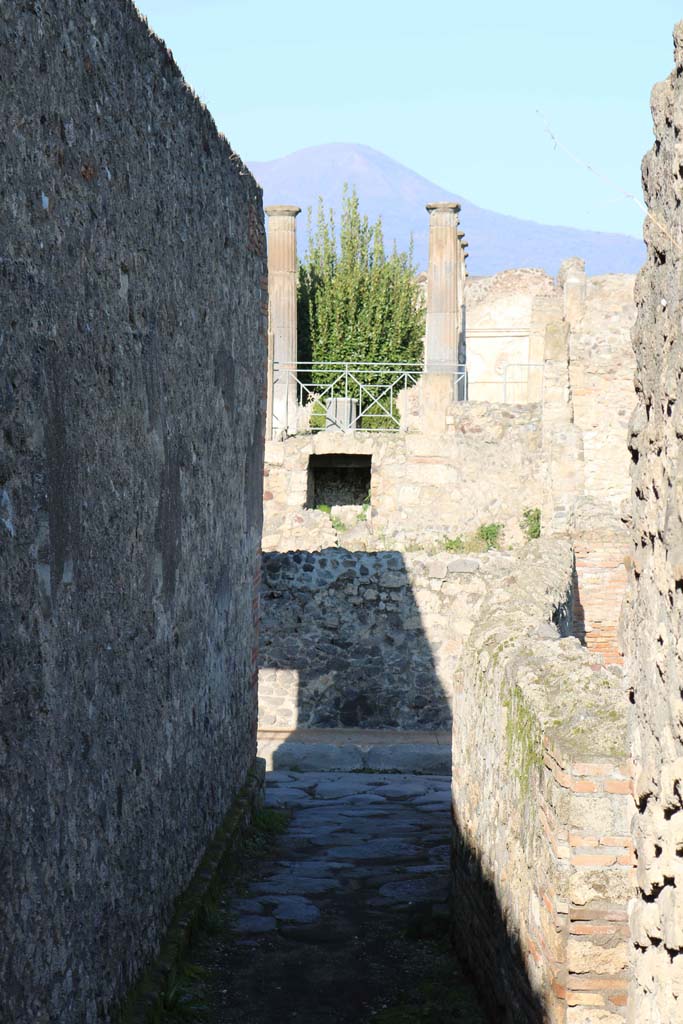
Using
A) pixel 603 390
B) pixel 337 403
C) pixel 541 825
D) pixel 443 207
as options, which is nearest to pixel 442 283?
pixel 443 207

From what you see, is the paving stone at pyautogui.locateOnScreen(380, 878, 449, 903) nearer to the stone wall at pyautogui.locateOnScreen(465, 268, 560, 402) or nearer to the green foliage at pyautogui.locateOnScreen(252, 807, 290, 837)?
the green foliage at pyautogui.locateOnScreen(252, 807, 290, 837)

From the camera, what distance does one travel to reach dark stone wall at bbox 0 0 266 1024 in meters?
3.09

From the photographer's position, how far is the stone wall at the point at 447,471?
1973 cm

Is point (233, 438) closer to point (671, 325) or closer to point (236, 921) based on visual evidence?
point (236, 921)

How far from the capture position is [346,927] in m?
5.61

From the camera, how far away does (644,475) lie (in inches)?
109

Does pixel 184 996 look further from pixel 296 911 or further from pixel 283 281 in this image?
pixel 283 281

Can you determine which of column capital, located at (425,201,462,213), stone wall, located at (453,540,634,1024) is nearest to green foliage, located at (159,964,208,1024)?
stone wall, located at (453,540,634,1024)

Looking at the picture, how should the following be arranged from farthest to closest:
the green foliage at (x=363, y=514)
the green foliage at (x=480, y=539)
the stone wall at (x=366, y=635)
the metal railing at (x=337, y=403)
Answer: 1. the metal railing at (x=337, y=403)
2. the green foliage at (x=363, y=514)
3. the green foliage at (x=480, y=539)
4. the stone wall at (x=366, y=635)

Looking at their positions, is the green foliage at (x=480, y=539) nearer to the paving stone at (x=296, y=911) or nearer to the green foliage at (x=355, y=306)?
the green foliage at (x=355, y=306)

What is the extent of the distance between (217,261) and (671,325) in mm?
3603

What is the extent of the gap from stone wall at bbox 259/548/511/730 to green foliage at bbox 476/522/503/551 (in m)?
8.63

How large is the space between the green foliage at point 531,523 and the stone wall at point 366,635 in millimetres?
8823

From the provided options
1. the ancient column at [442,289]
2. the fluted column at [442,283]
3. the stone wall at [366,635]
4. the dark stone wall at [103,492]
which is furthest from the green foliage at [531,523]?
the dark stone wall at [103,492]
